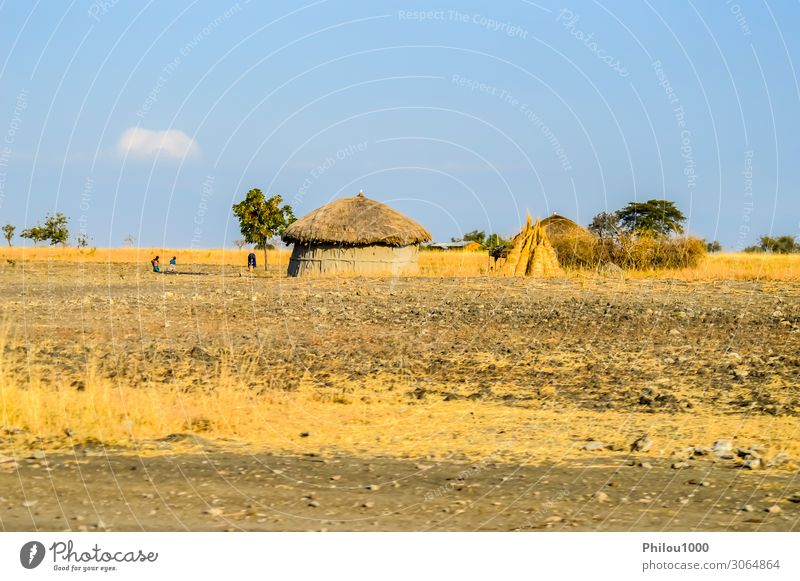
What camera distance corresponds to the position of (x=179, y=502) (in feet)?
21.0

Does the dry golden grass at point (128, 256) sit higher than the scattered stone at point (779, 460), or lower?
higher

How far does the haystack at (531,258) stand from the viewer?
1345 inches

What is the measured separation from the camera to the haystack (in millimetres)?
34156

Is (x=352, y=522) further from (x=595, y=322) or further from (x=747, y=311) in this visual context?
(x=747, y=311)

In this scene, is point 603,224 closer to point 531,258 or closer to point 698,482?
point 531,258

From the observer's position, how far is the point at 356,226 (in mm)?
39688

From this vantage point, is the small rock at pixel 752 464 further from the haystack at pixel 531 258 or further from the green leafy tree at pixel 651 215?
the green leafy tree at pixel 651 215

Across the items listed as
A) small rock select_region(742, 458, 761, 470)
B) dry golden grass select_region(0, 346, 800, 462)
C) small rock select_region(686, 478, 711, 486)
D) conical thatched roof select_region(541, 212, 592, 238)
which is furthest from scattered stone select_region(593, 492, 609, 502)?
conical thatched roof select_region(541, 212, 592, 238)

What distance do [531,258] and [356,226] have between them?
27.0 ft

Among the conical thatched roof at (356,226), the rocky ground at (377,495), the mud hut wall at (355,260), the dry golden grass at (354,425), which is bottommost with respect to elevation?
the rocky ground at (377,495)

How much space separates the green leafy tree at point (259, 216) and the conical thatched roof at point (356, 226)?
11.3 ft

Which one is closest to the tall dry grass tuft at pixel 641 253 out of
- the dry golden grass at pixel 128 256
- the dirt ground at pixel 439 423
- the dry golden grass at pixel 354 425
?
the dirt ground at pixel 439 423

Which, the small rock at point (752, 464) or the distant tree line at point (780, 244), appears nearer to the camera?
the small rock at point (752, 464)
